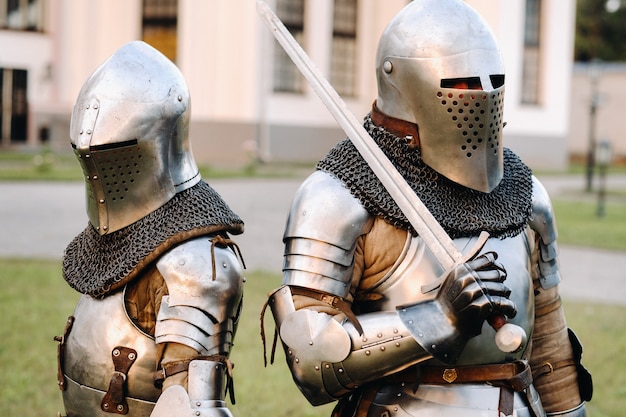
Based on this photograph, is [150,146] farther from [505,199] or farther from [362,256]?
[505,199]

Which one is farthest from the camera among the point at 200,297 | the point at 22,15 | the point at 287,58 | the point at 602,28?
the point at 602,28

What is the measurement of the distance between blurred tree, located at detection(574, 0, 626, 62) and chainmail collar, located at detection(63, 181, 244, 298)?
4493cm

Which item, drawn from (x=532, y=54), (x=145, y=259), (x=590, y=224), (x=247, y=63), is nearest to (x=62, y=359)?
(x=145, y=259)

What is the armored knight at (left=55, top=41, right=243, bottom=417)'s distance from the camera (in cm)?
312

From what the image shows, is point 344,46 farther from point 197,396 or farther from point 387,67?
point 197,396

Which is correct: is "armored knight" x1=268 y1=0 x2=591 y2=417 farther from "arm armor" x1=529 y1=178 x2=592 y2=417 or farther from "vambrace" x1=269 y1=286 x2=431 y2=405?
"arm armor" x1=529 y1=178 x2=592 y2=417

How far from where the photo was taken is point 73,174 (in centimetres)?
1909

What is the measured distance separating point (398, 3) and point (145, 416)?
83.5ft

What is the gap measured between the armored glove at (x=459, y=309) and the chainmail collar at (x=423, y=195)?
288 mm

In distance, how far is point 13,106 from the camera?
1089 inches

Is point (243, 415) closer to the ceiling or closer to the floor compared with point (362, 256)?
closer to the floor

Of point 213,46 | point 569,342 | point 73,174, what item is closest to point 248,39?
point 213,46

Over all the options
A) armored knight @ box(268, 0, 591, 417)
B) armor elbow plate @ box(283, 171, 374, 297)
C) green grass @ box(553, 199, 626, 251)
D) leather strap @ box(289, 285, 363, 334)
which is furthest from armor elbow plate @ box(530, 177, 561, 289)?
green grass @ box(553, 199, 626, 251)

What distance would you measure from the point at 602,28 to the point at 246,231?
36745 mm
